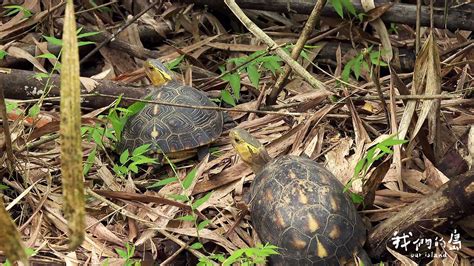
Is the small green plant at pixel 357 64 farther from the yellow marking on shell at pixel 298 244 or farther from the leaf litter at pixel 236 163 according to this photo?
the yellow marking on shell at pixel 298 244

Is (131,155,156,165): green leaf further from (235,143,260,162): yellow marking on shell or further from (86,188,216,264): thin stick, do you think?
(235,143,260,162): yellow marking on shell

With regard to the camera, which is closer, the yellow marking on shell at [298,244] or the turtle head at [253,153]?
the yellow marking on shell at [298,244]

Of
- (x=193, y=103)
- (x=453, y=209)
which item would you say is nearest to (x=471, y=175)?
(x=453, y=209)

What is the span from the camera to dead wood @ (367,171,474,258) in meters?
2.69

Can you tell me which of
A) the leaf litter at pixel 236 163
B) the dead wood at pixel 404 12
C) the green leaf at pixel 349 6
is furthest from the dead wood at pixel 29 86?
the green leaf at pixel 349 6

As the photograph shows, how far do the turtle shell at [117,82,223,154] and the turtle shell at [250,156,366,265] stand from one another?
96 cm

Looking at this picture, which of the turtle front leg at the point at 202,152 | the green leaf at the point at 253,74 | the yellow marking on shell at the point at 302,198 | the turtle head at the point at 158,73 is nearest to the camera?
the yellow marking on shell at the point at 302,198

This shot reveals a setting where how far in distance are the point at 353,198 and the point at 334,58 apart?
212 cm

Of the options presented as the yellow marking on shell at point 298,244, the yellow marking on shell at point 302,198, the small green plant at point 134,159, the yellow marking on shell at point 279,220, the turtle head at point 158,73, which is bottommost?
the yellow marking on shell at point 298,244

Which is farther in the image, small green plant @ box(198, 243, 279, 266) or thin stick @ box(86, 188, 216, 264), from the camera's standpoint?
thin stick @ box(86, 188, 216, 264)

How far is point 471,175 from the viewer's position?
8.77ft

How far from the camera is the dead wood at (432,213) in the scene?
2.69 meters

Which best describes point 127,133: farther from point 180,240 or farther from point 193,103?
point 180,240

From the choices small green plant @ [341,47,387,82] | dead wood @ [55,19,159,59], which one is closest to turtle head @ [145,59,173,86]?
dead wood @ [55,19,159,59]
